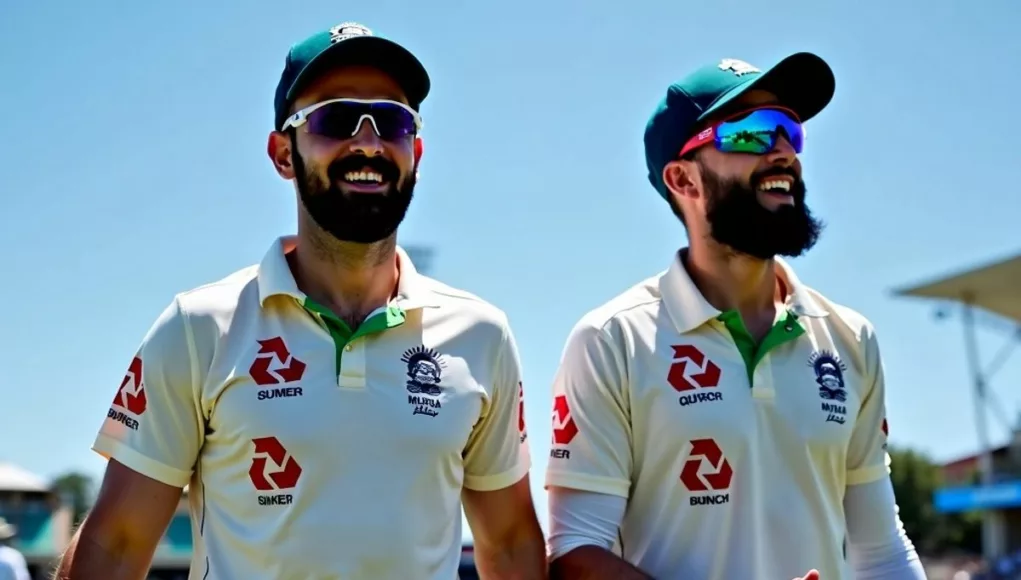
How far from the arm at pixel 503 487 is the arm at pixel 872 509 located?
1.14 meters

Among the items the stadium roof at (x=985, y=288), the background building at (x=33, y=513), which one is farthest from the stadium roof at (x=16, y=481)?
the stadium roof at (x=985, y=288)

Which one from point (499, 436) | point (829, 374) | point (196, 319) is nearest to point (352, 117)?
point (196, 319)

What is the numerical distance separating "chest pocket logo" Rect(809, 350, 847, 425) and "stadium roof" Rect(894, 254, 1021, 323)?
30544 mm

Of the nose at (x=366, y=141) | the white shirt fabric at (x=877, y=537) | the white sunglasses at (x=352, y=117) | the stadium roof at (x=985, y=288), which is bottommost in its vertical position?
the white shirt fabric at (x=877, y=537)

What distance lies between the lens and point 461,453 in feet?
12.7

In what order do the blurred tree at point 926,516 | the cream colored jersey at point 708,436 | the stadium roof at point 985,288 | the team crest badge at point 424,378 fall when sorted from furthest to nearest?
the blurred tree at point 926,516 → the stadium roof at point 985,288 → the cream colored jersey at point 708,436 → the team crest badge at point 424,378

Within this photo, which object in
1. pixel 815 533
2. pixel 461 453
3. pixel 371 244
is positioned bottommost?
pixel 815 533

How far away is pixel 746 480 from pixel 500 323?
2.99 feet

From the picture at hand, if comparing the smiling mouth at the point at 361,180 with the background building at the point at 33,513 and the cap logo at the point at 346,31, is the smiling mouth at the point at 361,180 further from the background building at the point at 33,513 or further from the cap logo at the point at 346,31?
the background building at the point at 33,513

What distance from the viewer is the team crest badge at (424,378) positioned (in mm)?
3730

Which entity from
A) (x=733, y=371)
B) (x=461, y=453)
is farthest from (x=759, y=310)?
(x=461, y=453)

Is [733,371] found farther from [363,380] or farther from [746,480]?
[363,380]

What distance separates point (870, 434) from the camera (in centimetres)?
448

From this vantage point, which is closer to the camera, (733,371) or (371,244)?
(371,244)
